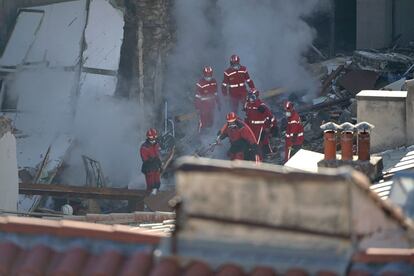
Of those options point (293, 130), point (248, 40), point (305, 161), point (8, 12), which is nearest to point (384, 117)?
point (305, 161)

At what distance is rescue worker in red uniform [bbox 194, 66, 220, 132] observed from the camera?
74.7 feet

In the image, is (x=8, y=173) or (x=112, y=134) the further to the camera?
(x=112, y=134)

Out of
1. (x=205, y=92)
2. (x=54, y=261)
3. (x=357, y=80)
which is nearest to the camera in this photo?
(x=54, y=261)

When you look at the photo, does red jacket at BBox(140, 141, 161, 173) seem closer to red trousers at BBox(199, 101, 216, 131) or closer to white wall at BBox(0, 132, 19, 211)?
red trousers at BBox(199, 101, 216, 131)

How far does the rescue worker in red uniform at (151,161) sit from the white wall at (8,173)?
542 cm

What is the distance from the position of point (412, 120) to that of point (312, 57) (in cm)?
1277

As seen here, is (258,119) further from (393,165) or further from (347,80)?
(393,165)

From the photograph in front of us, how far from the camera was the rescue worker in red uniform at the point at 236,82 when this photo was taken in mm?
22672

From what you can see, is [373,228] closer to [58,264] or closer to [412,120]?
[58,264]

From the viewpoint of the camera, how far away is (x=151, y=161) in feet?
65.2

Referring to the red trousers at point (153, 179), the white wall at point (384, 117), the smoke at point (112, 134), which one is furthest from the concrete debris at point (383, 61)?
the white wall at point (384, 117)

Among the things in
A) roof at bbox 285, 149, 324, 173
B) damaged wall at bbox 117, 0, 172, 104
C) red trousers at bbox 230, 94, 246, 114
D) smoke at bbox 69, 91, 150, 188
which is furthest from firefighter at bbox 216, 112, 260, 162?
roof at bbox 285, 149, 324, 173

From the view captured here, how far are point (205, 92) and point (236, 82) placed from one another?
617 mm

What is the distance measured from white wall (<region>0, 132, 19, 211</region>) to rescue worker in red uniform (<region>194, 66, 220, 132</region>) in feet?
28.4
